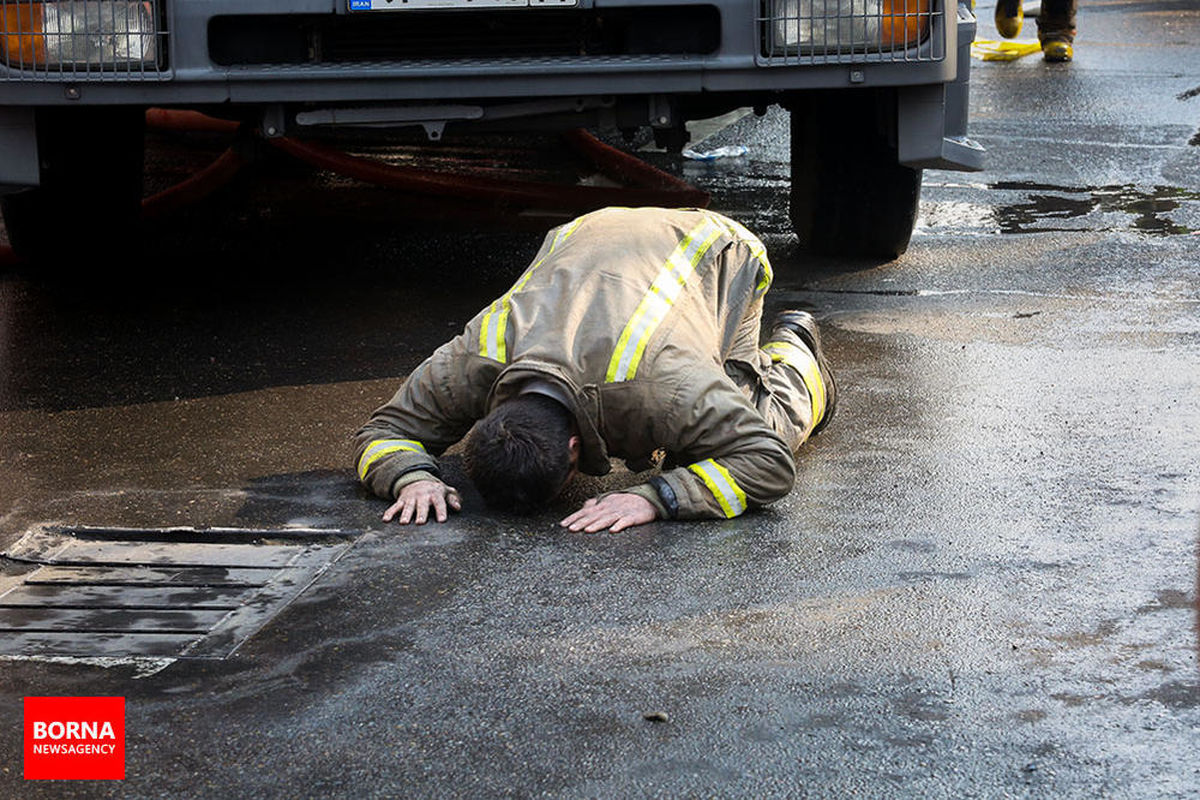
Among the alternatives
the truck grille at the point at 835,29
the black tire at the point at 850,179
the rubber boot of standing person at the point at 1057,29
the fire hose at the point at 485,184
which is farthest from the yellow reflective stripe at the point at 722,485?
the rubber boot of standing person at the point at 1057,29

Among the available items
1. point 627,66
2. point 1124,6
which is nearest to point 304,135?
point 627,66

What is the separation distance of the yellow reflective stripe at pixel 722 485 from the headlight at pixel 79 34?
2262 millimetres

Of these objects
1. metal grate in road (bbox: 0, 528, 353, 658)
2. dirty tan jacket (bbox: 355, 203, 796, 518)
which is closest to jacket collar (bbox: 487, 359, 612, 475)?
dirty tan jacket (bbox: 355, 203, 796, 518)

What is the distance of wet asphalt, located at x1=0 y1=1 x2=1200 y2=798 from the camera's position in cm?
284

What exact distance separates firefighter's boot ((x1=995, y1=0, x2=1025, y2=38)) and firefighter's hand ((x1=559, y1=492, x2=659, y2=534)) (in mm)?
10786

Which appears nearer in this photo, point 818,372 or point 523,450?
point 523,450

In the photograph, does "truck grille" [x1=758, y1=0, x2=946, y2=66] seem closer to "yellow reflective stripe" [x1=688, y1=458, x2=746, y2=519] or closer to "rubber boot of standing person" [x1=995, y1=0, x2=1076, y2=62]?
"yellow reflective stripe" [x1=688, y1=458, x2=746, y2=519]

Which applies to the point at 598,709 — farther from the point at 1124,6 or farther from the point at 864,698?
the point at 1124,6

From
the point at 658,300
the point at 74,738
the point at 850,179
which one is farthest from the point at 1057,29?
the point at 74,738

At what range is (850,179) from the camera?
646 cm

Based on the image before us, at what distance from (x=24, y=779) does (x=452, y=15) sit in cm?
303

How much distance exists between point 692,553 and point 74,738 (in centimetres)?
141

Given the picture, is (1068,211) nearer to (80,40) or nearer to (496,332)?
(496,332)

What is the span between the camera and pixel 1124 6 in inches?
663
